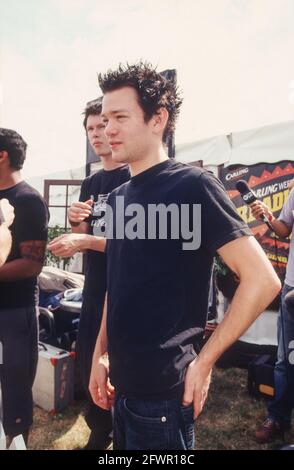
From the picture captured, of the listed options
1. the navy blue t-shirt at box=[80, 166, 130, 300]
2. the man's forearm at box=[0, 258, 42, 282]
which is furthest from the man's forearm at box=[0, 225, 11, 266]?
the navy blue t-shirt at box=[80, 166, 130, 300]

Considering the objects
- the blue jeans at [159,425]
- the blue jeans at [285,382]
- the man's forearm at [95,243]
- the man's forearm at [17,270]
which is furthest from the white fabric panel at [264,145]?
the blue jeans at [159,425]

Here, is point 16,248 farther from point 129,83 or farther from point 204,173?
point 204,173

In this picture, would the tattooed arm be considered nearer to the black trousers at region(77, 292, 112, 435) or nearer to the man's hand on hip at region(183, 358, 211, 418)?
the black trousers at region(77, 292, 112, 435)

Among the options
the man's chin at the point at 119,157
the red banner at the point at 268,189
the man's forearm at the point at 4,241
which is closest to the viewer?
the man's chin at the point at 119,157

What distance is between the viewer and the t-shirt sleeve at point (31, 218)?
218cm

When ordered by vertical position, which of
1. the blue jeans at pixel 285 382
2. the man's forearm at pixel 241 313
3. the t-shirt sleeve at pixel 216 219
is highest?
the t-shirt sleeve at pixel 216 219

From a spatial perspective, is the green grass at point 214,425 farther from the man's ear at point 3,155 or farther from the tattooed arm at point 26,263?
the man's ear at point 3,155

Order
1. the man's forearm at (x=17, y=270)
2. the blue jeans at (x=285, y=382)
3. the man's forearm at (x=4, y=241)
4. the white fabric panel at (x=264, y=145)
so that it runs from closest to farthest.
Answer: the man's forearm at (x=4, y=241)
the man's forearm at (x=17, y=270)
the blue jeans at (x=285, y=382)
the white fabric panel at (x=264, y=145)

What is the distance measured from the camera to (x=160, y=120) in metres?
1.56

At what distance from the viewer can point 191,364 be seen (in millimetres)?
1206

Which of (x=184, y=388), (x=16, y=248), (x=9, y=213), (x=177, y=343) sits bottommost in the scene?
(x=184, y=388)

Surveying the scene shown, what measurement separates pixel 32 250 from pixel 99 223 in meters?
0.46
